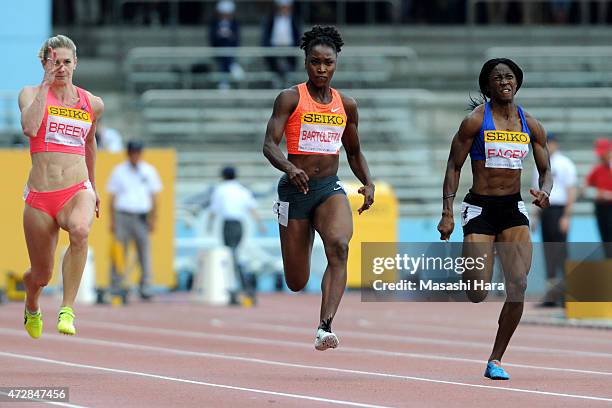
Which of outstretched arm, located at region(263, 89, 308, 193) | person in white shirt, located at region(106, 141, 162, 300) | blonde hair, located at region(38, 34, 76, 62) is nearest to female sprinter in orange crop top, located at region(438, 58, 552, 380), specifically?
outstretched arm, located at region(263, 89, 308, 193)

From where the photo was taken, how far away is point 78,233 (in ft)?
38.4

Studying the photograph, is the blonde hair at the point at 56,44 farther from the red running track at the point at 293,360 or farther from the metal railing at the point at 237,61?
the metal railing at the point at 237,61

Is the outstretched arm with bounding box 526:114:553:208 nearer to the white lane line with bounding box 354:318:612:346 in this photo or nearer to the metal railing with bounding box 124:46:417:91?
the white lane line with bounding box 354:318:612:346

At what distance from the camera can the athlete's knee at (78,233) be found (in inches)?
461

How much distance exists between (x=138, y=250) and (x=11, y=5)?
6.53m

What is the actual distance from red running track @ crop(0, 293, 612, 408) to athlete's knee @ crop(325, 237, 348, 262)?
896 mm

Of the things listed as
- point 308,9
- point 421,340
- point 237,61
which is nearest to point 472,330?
point 421,340

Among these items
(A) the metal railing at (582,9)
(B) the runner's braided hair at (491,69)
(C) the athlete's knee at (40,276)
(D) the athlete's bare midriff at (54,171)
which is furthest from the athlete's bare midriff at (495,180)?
(A) the metal railing at (582,9)

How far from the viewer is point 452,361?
44.7ft

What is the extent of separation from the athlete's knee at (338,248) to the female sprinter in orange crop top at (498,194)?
0.77 meters

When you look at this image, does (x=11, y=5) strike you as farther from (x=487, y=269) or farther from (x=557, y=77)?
(x=487, y=269)

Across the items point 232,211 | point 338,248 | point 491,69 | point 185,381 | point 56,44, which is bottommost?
point 185,381

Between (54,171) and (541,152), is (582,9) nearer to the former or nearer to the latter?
(541,152)

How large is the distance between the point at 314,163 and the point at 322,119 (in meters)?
0.35
